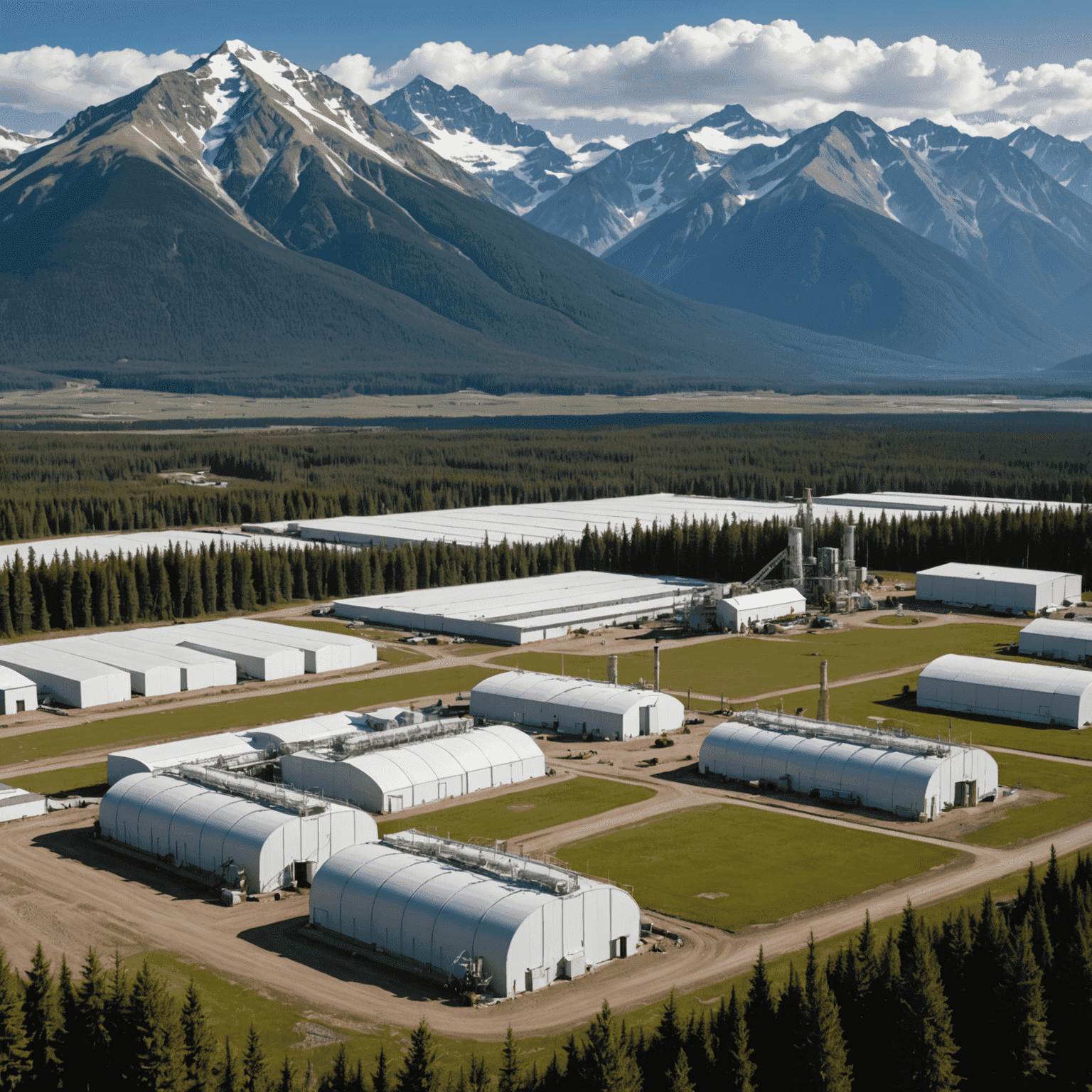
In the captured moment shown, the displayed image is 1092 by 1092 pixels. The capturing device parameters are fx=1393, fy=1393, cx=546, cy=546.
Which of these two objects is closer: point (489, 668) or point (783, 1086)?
point (783, 1086)

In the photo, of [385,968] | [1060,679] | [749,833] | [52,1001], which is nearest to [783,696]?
[1060,679]

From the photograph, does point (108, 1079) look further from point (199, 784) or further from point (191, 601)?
point (191, 601)

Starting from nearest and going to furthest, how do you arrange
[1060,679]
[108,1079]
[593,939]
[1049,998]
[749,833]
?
[108,1079] → [1049,998] → [593,939] → [749,833] → [1060,679]

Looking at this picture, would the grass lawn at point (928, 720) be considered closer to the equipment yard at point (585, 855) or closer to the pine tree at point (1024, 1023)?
the equipment yard at point (585, 855)

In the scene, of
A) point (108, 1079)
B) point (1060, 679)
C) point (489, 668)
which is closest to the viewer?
point (108, 1079)

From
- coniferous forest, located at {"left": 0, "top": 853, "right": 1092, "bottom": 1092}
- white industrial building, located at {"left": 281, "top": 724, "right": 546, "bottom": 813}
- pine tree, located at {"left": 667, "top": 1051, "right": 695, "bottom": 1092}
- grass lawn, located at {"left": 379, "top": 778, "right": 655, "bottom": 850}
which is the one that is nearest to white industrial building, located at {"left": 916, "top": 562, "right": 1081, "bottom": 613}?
grass lawn, located at {"left": 379, "top": 778, "right": 655, "bottom": 850}

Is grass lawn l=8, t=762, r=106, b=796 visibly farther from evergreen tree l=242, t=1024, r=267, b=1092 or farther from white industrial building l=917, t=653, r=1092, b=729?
white industrial building l=917, t=653, r=1092, b=729
